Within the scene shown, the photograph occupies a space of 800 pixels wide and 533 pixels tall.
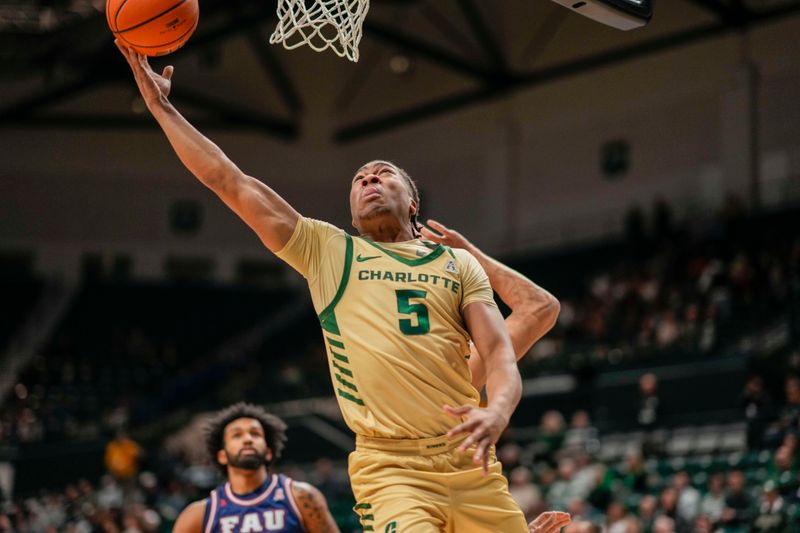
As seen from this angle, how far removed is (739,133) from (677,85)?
198 centimetres

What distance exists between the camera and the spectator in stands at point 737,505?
11.8m

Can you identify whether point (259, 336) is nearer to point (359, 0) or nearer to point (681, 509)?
point (681, 509)

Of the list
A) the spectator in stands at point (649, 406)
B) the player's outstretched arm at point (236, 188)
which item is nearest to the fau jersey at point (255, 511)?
the player's outstretched arm at point (236, 188)

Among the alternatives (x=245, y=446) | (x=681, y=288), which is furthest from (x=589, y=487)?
(x=681, y=288)

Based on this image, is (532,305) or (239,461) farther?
(239,461)

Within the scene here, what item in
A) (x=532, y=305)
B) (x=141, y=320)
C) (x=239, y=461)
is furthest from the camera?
(x=141, y=320)

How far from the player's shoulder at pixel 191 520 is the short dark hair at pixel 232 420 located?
0.65 m

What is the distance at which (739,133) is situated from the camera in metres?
25.0

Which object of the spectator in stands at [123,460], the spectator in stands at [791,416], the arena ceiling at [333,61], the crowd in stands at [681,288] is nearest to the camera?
the spectator in stands at [791,416]

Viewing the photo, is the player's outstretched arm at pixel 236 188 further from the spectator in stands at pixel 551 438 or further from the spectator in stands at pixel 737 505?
the spectator in stands at pixel 551 438

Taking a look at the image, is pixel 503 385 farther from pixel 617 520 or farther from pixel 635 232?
pixel 635 232

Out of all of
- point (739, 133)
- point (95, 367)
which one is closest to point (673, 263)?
point (739, 133)

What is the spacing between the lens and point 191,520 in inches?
286

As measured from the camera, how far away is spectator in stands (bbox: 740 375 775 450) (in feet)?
48.3
